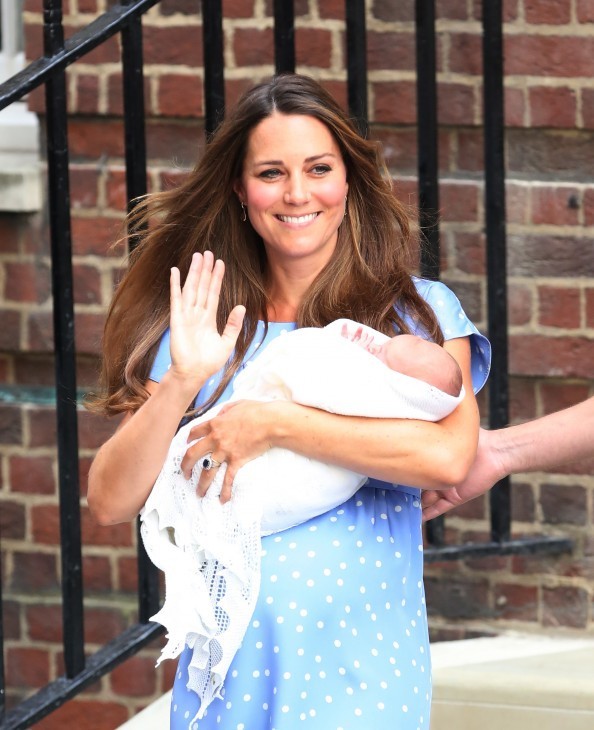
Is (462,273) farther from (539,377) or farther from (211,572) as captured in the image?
(211,572)

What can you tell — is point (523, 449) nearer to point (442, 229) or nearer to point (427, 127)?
point (427, 127)

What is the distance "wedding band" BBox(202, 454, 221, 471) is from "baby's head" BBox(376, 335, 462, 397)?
1.03 feet

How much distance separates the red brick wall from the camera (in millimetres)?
3492

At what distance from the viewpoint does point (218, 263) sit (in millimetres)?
2307

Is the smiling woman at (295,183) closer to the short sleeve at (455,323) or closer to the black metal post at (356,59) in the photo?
the short sleeve at (455,323)

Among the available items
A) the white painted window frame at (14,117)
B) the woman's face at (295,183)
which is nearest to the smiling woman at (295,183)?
the woman's face at (295,183)

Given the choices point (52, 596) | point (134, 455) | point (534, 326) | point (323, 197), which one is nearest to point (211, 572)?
point (134, 455)

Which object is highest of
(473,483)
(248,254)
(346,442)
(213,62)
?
(213,62)

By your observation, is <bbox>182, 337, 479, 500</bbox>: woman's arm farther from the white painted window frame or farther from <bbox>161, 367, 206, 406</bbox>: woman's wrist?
the white painted window frame

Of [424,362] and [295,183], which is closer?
[424,362]

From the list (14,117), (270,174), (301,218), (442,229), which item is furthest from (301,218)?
(14,117)

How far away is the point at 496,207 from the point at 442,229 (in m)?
0.27

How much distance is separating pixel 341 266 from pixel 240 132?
30 centimetres

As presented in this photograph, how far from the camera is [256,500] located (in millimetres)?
2234
